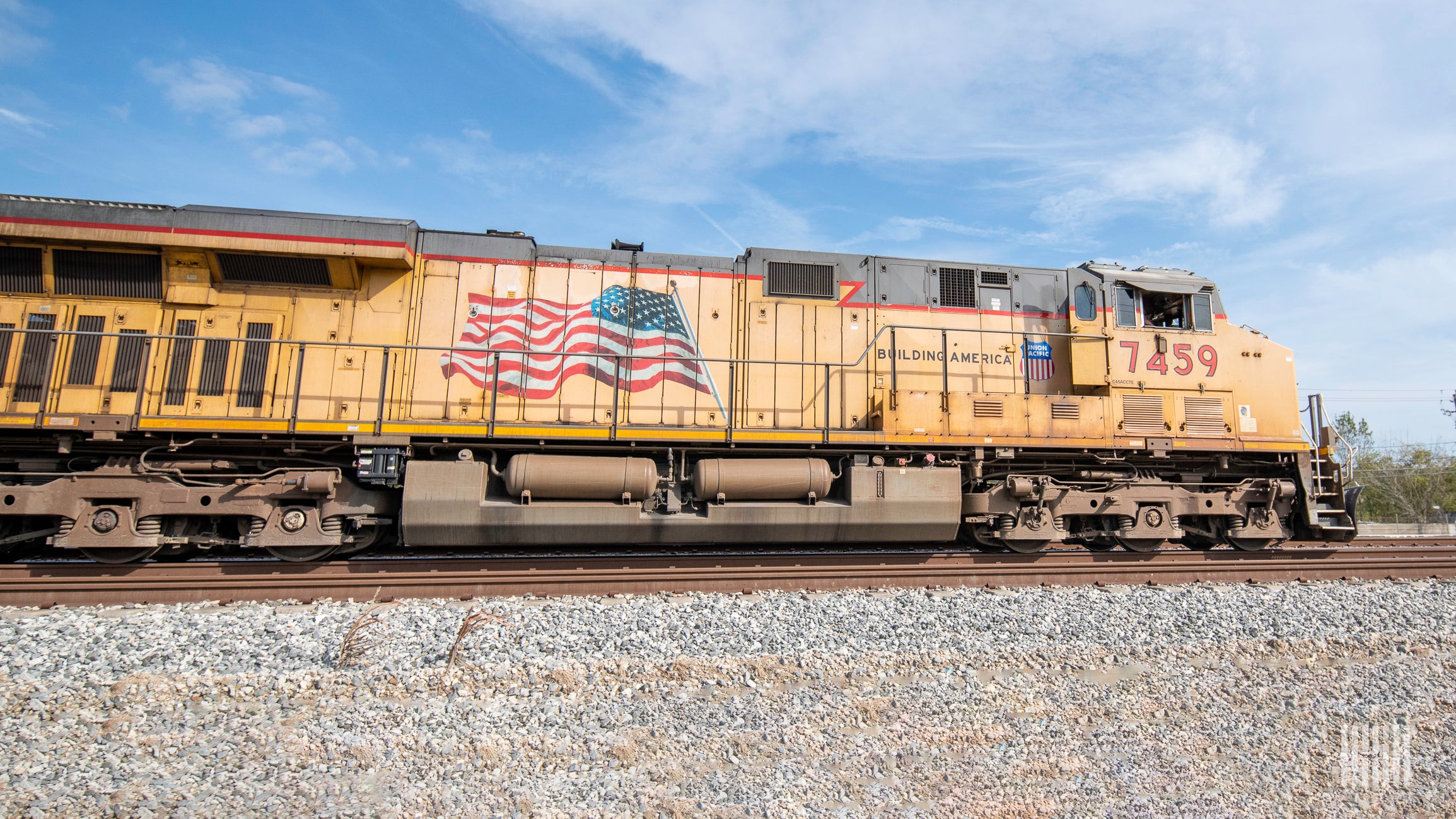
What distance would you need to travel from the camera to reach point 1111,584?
7.05m

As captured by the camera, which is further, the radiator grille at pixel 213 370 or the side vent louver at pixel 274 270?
the side vent louver at pixel 274 270

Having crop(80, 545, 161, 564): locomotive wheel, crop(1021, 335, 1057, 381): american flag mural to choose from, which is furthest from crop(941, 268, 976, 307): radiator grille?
crop(80, 545, 161, 564): locomotive wheel

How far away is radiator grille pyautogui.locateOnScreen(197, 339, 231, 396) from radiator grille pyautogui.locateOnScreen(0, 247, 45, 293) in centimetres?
169

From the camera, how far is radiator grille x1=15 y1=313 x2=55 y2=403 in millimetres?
6672

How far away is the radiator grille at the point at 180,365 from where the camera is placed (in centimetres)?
695

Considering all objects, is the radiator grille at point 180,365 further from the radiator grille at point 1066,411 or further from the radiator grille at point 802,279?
the radiator grille at point 1066,411

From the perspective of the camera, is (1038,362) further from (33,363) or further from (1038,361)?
(33,363)

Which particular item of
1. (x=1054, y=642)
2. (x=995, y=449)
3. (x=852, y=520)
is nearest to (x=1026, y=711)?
(x=1054, y=642)

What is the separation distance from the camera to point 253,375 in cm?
711

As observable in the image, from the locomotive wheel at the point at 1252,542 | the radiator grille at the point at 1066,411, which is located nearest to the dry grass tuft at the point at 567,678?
the radiator grille at the point at 1066,411

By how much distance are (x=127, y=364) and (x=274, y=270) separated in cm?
169

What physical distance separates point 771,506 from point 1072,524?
391 cm

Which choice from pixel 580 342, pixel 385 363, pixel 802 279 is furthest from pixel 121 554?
pixel 802 279

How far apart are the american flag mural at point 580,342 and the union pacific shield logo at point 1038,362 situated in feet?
13.0
